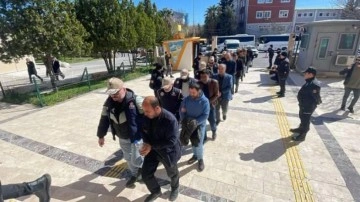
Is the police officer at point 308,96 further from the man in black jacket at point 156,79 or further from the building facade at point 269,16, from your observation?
the building facade at point 269,16

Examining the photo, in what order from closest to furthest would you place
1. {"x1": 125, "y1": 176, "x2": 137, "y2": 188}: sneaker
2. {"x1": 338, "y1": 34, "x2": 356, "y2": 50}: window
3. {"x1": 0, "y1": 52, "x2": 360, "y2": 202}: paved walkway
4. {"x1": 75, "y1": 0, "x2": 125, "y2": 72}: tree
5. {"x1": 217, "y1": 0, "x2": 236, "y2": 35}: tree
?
{"x1": 0, "y1": 52, "x2": 360, "y2": 202}: paved walkway < {"x1": 125, "y1": 176, "x2": 137, "y2": 188}: sneaker < {"x1": 338, "y1": 34, "x2": 356, "y2": 50}: window < {"x1": 75, "y1": 0, "x2": 125, "y2": 72}: tree < {"x1": 217, "y1": 0, "x2": 236, "y2": 35}: tree

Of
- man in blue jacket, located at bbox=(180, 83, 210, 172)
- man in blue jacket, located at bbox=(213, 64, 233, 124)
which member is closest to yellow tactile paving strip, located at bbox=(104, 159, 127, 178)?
man in blue jacket, located at bbox=(180, 83, 210, 172)

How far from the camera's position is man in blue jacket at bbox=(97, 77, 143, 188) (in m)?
3.03

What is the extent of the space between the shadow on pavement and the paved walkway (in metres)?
0.02

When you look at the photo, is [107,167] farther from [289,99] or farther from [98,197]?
[289,99]

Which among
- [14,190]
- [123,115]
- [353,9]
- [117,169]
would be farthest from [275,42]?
[14,190]

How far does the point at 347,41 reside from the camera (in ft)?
37.5

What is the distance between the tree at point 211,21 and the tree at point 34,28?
43599 mm

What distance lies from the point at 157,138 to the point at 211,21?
168ft

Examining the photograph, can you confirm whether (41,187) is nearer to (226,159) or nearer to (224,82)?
(226,159)

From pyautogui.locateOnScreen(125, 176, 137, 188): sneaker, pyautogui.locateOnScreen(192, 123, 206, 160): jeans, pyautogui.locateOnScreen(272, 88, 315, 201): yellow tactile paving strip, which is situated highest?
pyautogui.locateOnScreen(192, 123, 206, 160): jeans

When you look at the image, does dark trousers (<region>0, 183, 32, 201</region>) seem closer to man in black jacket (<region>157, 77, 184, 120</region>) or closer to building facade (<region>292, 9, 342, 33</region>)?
man in black jacket (<region>157, 77, 184, 120</region>)

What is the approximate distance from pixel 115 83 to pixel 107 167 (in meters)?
2.04

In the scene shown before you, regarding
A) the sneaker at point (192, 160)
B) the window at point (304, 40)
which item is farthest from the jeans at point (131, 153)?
the window at point (304, 40)
